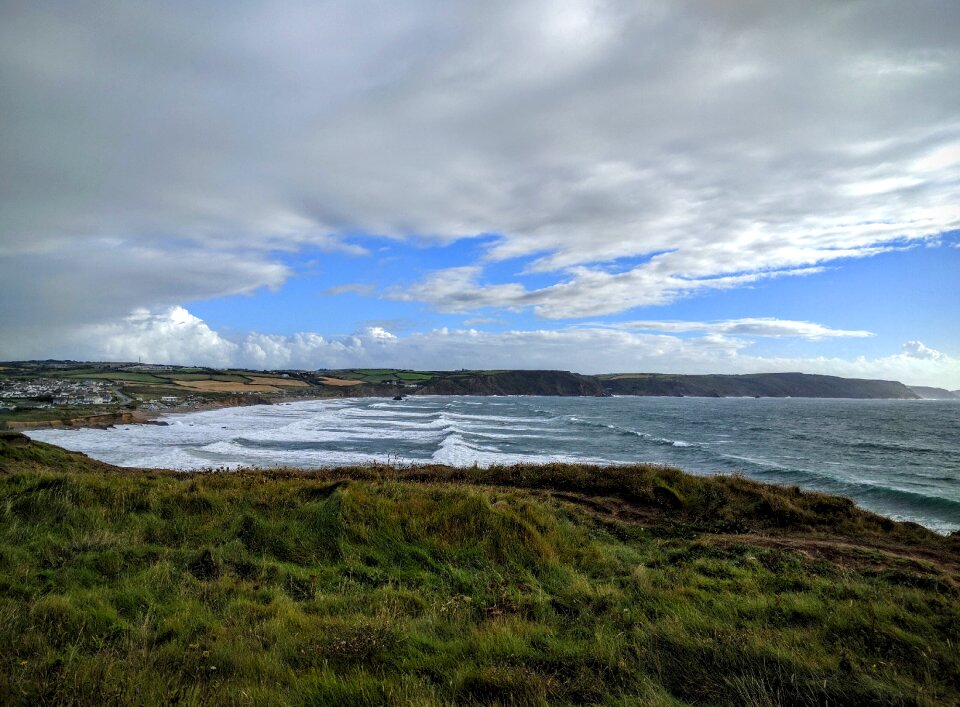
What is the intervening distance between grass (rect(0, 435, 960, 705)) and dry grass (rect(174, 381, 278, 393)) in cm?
9548

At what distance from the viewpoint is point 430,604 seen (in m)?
6.16

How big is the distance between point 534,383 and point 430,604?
185659 millimetres

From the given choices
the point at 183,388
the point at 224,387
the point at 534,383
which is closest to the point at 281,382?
the point at 224,387

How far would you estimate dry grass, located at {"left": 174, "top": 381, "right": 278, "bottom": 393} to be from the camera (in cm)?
9558

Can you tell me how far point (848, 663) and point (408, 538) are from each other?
674 cm

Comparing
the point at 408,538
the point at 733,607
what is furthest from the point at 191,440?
the point at 733,607

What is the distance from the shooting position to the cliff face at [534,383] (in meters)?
181

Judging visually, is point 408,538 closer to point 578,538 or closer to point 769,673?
point 578,538

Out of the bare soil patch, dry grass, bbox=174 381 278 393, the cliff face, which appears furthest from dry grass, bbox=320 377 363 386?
the cliff face

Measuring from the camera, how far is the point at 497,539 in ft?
29.7

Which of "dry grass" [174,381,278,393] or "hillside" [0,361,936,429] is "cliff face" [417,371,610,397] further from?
"dry grass" [174,381,278,393]

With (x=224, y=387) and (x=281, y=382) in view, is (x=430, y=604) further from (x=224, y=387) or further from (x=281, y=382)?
(x=281, y=382)

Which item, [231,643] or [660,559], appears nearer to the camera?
[231,643]

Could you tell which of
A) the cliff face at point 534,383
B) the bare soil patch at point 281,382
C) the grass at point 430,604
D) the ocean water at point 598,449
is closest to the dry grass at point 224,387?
the bare soil patch at point 281,382
